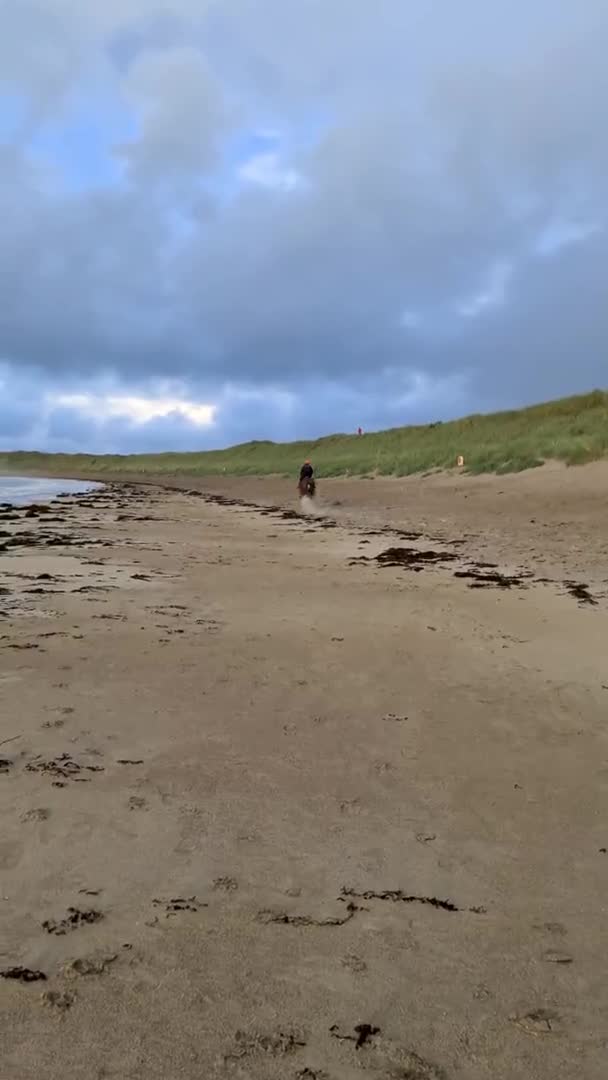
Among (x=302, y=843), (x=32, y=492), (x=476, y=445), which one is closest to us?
(x=302, y=843)

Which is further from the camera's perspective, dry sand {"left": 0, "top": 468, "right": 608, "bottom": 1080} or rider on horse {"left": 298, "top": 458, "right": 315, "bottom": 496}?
rider on horse {"left": 298, "top": 458, "right": 315, "bottom": 496}

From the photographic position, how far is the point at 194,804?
2.87 metres

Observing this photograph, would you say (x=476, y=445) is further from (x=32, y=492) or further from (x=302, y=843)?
(x=302, y=843)

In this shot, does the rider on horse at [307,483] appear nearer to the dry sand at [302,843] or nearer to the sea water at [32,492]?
the sea water at [32,492]

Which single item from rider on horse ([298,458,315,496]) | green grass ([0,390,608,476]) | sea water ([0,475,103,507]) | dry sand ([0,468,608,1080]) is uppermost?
green grass ([0,390,608,476])

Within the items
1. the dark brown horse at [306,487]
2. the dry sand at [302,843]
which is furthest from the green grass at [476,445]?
the dry sand at [302,843]

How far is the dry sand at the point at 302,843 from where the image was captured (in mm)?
1753

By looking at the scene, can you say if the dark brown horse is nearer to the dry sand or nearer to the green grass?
the green grass

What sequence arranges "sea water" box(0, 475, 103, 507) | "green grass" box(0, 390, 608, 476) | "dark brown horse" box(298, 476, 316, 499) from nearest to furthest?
"green grass" box(0, 390, 608, 476) < "sea water" box(0, 475, 103, 507) < "dark brown horse" box(298, 476, 316, 499)

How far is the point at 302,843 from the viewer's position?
2627mm

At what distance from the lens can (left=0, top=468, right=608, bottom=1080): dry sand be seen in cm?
175

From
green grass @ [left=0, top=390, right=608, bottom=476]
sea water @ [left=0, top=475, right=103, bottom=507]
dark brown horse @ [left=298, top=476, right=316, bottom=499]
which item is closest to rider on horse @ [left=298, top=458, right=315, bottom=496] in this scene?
dark brown horse @ [left=298, top=476, right=316, bottom=499]

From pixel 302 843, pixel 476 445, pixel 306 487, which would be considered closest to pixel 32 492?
pixel 306 487

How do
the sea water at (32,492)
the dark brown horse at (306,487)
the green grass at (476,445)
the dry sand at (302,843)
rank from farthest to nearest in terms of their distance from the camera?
the dark brown horse at (306,487)
the sea water at (32,492)
the green grass at (476,445)
the dry sand at (302,843)
